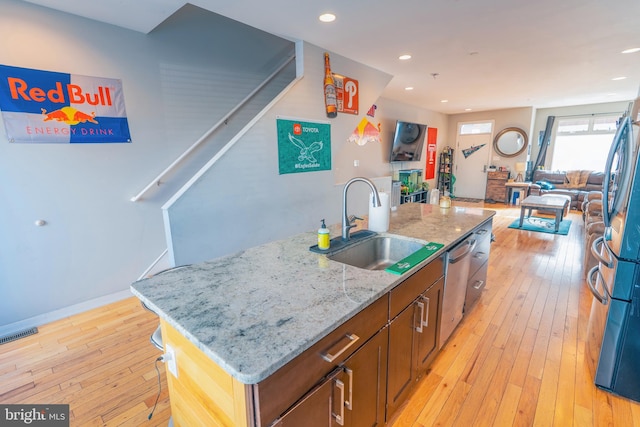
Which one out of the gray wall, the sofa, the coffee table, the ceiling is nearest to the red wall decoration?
the sofa

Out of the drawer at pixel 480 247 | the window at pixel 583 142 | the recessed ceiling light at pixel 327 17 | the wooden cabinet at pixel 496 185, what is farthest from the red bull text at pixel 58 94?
the window at pixel 583 142

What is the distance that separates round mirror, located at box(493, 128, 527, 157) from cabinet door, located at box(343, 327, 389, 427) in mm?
8395

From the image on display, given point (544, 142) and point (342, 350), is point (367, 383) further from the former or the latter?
point (544, 142)

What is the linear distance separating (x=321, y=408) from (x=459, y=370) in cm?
137

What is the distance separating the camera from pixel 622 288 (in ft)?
5.22

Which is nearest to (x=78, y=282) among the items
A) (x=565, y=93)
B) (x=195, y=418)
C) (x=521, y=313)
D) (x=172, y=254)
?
(x=172, y=254)

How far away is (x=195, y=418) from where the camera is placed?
1066mm

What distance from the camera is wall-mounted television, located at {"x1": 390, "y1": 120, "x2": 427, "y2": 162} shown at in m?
6.31

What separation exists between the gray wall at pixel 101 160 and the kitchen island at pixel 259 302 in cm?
195

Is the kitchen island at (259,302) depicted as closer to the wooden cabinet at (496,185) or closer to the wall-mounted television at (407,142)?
the wall-mounted television at (407,142)

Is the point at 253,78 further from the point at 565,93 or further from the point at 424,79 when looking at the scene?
the point at 565,93

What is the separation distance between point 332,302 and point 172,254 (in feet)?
6.19

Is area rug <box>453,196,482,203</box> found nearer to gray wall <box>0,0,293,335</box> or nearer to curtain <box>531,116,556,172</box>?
curtain <box>531,116,556,172</box>

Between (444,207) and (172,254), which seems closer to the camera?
(172,254)
